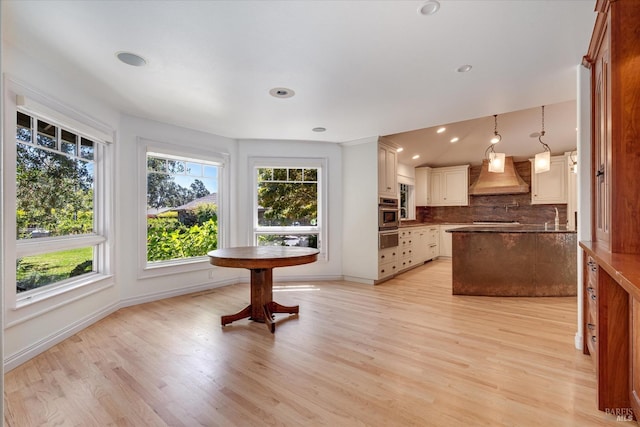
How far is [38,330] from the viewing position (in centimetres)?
263

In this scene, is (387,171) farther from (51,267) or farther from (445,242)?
(51,267)

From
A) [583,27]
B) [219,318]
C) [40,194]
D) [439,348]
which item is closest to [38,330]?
[40,194]

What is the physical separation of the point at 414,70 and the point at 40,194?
3.32 m

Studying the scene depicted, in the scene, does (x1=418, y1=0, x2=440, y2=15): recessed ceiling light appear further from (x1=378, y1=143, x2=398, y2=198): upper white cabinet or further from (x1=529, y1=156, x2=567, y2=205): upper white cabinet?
(x1=529, y1=156, x2=567, y2=205): upper white cabinet

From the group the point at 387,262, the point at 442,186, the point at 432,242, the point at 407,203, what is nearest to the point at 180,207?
the point at 387,262

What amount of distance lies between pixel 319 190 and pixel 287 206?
0.58 meters

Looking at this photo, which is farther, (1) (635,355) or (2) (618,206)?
(2) (618,206)

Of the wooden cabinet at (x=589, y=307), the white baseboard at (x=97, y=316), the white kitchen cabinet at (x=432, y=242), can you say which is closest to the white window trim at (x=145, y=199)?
the white baseboard at (x=97, y=316)

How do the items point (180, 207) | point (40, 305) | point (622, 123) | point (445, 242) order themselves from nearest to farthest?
point (622, 123) → point (40, 305) → point (180, 207) → point (445, 242)

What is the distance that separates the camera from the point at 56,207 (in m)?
2.96

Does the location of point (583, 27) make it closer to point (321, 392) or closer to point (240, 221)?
point (321, 392)

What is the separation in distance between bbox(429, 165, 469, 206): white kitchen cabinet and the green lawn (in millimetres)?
6975

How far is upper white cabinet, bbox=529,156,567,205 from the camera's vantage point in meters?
6.55

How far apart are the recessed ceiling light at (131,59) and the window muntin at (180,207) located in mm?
1743
